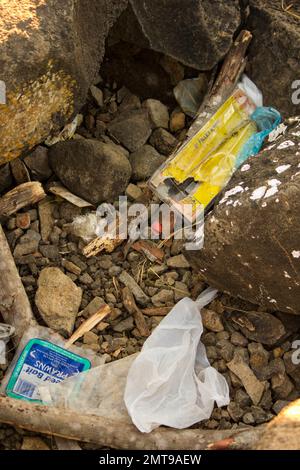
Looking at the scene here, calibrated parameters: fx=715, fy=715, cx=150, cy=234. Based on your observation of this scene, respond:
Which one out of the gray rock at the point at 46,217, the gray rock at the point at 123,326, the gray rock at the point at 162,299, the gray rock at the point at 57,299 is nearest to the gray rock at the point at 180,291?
the gray rock at the point at 162,299

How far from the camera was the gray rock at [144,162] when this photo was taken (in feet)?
12.5

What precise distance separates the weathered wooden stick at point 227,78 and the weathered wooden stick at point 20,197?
0.91 meters

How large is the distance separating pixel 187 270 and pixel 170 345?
487mm

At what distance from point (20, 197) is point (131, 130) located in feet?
2.49

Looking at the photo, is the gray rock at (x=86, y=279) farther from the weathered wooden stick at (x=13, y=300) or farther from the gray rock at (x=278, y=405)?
the gray rock at (x=278, y=405)

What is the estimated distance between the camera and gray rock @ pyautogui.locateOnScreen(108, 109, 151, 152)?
3.91 m

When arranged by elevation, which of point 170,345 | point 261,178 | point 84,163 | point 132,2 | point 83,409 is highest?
point 132,2

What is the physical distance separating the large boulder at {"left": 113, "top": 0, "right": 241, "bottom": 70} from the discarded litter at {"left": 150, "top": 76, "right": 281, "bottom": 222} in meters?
0.27

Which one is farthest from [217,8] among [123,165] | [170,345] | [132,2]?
[170,345]

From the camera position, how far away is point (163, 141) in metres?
3.94

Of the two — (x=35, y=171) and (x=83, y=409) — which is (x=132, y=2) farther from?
(x=83, y=409)

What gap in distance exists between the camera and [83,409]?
304cm

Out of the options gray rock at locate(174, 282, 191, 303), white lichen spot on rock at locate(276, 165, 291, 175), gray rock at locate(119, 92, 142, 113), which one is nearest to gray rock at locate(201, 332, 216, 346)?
gray rock at locate(174, 282, 191, 303)

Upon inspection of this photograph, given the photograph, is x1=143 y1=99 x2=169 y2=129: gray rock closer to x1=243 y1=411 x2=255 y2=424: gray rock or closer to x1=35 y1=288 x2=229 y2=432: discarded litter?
x1=35 y1=288 x2=229 y2=432: discarded litter
